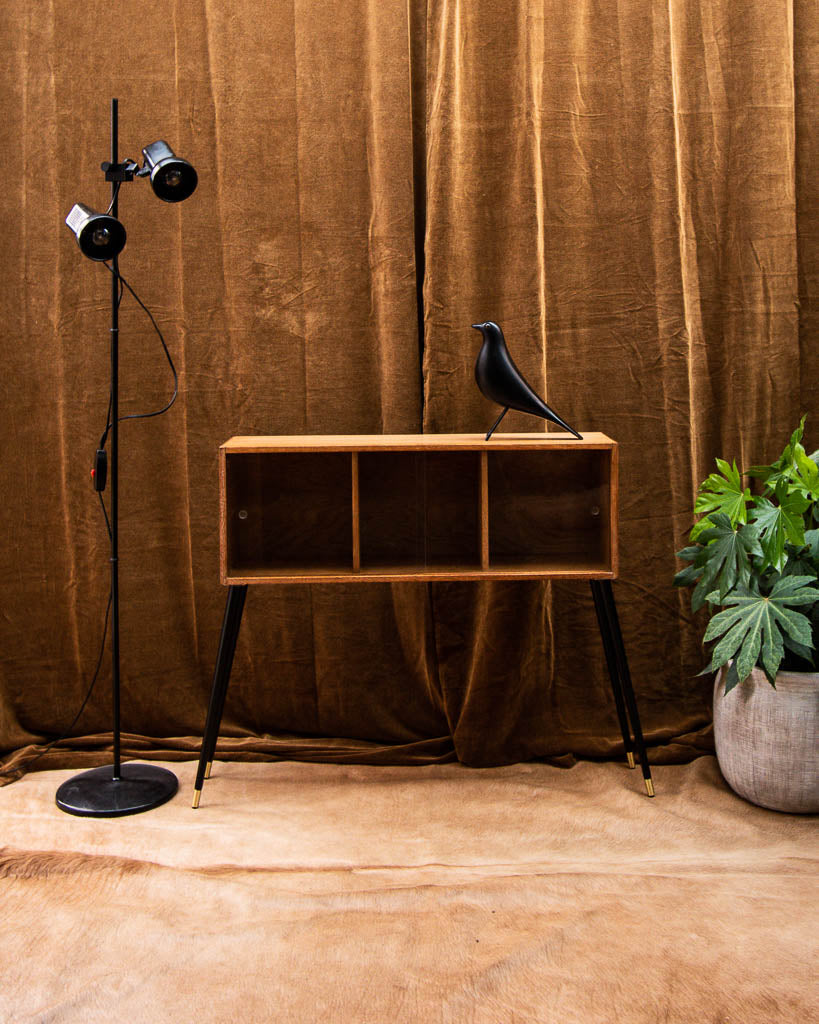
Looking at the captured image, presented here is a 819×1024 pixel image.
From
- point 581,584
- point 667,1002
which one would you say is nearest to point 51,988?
point 667,1002

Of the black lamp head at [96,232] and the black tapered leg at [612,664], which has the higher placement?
the black lamp head at [96,232]

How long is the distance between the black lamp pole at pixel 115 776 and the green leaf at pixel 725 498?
1.27 meters

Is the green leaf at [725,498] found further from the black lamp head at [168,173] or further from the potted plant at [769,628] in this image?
the black lamp head at [168,173]

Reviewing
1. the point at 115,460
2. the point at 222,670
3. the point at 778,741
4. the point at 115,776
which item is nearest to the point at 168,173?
the point at 115,460

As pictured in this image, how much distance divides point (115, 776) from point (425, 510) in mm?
921

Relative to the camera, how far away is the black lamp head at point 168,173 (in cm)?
180

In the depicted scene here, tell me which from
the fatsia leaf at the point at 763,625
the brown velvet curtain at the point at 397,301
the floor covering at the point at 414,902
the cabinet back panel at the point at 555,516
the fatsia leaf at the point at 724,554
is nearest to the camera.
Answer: the floor covering at the point at 414,902

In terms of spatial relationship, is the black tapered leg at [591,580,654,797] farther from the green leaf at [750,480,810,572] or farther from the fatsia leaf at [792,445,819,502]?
the fatsia leaf at [792,445,819,502]

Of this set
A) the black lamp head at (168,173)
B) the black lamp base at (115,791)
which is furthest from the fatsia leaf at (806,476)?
the black lamp base at (115,791)

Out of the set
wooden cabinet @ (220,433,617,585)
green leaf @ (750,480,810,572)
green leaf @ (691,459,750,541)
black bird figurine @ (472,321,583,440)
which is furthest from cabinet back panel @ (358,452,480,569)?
green leaf @ (750,480,810,572)

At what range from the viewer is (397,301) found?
2.22 metres

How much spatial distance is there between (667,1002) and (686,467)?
1295mm

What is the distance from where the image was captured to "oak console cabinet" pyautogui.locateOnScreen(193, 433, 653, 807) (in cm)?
195

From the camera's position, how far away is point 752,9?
2.16 metres
